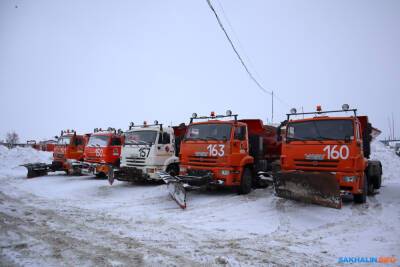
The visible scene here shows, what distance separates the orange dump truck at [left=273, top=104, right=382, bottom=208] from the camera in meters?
7.69

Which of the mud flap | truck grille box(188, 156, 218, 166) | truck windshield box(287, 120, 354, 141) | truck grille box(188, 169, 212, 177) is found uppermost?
truck windshield box(287, 120, 354, 141)

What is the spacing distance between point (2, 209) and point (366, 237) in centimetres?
853

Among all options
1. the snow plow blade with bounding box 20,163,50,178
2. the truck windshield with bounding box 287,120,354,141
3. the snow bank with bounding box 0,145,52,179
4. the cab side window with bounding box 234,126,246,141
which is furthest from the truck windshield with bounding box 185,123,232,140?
the snow bank with bounding box 0,145,52,179

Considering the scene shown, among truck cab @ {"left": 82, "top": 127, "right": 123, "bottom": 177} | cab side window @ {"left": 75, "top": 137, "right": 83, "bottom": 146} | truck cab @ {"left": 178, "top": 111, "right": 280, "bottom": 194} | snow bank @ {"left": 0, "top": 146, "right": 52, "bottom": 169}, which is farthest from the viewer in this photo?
snow bank @ {"left": 0, "top": 146, "right": 52, "bottom": 169}

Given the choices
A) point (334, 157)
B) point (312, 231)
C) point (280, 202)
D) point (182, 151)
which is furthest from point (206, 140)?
point (312, 231)

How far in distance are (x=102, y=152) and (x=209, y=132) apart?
6.90m

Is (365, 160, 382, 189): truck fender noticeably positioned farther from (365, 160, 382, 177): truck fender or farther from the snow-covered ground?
the snow-covered ground

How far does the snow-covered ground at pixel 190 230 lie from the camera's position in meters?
4.64

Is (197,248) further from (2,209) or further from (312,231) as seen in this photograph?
(2,209)

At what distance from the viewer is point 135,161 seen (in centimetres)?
1273

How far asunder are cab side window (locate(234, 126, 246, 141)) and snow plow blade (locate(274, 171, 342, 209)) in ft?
7.99

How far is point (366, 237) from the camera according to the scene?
5.96 metres

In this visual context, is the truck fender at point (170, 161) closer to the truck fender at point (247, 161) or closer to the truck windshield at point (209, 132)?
the truck windshield at point (209, 132)

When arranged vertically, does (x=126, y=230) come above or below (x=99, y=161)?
below
